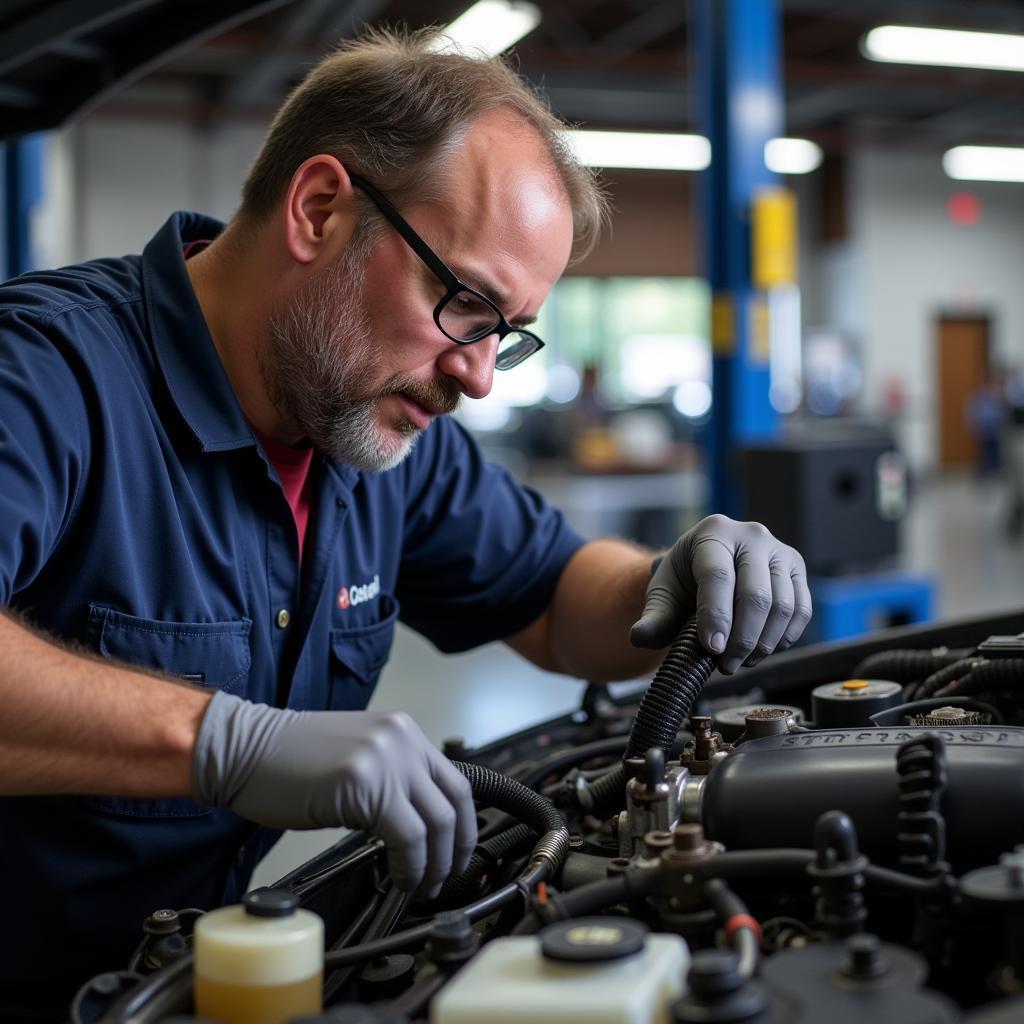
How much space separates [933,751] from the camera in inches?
26.4

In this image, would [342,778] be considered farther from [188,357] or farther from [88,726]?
[188,357]

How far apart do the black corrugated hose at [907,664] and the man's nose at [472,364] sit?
483mm

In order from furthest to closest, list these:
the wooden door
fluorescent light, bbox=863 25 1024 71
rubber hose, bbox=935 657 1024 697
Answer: the wooden door → fluorescent light, bbox=863 25 1024 71 → rubber hose, bbox=935 657 1024 697

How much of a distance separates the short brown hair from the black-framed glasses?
17 mm

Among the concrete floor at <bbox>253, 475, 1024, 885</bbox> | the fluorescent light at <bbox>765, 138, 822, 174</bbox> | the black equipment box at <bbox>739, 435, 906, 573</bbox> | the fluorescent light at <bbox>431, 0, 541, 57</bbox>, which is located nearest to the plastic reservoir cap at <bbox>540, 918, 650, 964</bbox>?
the concrete floor at <bbox>253, 475, 1024, 885</bbox>

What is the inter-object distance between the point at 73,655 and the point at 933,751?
574mm

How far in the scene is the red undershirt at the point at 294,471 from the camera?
1.29m

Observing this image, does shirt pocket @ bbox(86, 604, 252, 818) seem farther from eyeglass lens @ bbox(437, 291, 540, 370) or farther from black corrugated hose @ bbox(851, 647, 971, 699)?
black corrugated hose @ bbox(851, 647, 971, 699)

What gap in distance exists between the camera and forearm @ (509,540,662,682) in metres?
1.37

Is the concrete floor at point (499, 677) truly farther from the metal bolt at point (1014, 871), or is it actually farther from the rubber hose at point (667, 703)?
the metal bolt at point (1014, 871)

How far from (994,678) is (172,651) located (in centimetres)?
73

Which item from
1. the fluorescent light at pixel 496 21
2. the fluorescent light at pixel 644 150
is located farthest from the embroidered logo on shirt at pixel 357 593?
the fluorescent light at pixel 644 150

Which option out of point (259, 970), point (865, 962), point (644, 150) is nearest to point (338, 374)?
point (259, 970)

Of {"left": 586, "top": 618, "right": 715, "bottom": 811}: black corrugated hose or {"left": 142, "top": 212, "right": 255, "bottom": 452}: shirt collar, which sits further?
{"left": 142, "top": 212, "right": 255, "bottom": 452}: shirt collar
